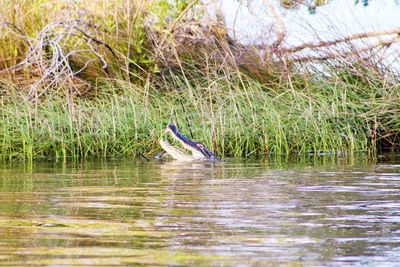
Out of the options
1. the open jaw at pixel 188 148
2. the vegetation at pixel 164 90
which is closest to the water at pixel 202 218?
the open jaw at pixel 188 148

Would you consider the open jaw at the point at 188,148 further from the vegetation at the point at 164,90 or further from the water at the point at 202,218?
the water at the point at 202,218

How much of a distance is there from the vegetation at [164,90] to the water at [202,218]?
332 centimetres

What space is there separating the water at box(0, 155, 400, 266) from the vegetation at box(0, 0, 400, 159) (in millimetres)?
3322

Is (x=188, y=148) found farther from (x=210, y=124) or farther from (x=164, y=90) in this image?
(x=164, y=90)

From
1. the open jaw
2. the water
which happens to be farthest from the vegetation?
the water

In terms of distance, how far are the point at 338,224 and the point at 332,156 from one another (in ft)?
21.9

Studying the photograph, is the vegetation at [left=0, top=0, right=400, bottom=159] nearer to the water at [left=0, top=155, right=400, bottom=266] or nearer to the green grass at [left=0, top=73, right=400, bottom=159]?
the green grass at [left=0, top=73, right=400, bottom=159]

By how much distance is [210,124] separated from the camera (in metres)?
12.5

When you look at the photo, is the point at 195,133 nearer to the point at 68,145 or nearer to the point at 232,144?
the point at 232,144

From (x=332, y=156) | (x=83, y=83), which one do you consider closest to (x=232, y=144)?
(x=332, y=156)

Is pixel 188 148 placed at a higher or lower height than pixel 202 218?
higher

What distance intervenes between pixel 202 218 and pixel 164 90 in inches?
401

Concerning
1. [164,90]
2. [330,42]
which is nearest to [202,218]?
[164,90]

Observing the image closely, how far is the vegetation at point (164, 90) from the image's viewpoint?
12469 millimetres
